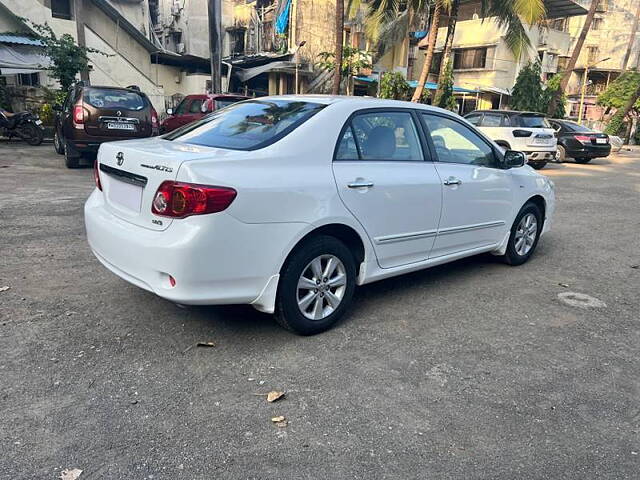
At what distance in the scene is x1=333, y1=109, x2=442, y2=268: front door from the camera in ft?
11.9

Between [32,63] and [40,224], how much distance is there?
14818mm

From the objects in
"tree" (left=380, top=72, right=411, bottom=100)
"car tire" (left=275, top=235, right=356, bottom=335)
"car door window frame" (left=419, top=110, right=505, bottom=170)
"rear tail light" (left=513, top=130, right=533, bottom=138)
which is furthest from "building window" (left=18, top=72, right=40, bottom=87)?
"car tire" (left=275, top=235, right=356, bottom=335)

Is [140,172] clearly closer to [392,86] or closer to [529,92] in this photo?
[392,86]

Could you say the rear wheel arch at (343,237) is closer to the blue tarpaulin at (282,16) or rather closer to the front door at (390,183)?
the front door at (390,183)

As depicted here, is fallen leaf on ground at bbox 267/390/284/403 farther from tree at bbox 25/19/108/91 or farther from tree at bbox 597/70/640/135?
tree at bbox 597/70/640/135

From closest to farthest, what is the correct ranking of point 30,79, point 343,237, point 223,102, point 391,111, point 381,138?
point 343,237 → point 381,138 → point 391,111 → point 223,102 → point 30,79

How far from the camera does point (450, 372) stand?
10.4 feet

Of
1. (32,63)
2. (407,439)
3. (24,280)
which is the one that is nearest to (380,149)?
(407,439)

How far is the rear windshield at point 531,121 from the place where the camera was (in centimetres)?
1477

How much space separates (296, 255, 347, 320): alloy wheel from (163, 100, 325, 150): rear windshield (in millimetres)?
889

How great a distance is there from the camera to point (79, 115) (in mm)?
9547

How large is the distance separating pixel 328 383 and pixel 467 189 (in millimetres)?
2323

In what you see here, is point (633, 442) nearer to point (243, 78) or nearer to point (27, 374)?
point (27, 374)

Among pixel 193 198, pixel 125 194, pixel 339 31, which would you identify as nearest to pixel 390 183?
pixel 193 198
